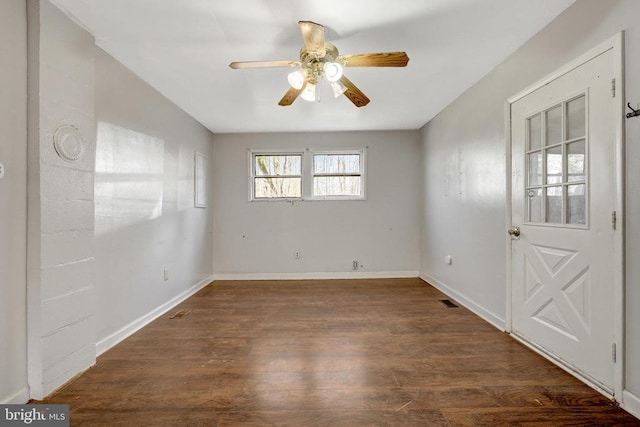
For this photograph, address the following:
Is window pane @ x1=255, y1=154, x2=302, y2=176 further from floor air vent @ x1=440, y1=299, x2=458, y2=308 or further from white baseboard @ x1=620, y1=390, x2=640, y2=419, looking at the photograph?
white baseboard @ x1=620, y1=390, x2=640, y2=419

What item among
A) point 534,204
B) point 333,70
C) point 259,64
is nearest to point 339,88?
point 333,70

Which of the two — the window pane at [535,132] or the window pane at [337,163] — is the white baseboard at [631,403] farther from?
the window pane at [337,163]

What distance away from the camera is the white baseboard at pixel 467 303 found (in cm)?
263

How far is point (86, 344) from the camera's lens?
1.97 m

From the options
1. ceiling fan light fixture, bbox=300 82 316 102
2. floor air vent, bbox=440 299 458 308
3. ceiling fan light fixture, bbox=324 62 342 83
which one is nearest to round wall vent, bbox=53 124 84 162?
ceiling fan light fixture, bbox=300 82 316 102

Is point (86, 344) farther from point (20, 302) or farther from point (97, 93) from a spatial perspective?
point (97, 93)

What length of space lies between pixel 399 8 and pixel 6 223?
2.60 metres

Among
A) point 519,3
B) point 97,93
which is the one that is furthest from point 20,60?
point 519,3

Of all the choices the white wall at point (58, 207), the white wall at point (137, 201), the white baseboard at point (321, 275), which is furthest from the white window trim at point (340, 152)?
the white wall at point (58, 207)

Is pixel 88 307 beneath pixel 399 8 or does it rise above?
beneath

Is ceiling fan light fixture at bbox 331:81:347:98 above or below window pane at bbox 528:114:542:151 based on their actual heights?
above

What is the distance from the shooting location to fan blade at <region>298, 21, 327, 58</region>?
1670 millimetres

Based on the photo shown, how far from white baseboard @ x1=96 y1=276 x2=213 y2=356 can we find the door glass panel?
138 inches

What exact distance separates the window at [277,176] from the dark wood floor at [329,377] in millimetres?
2272
